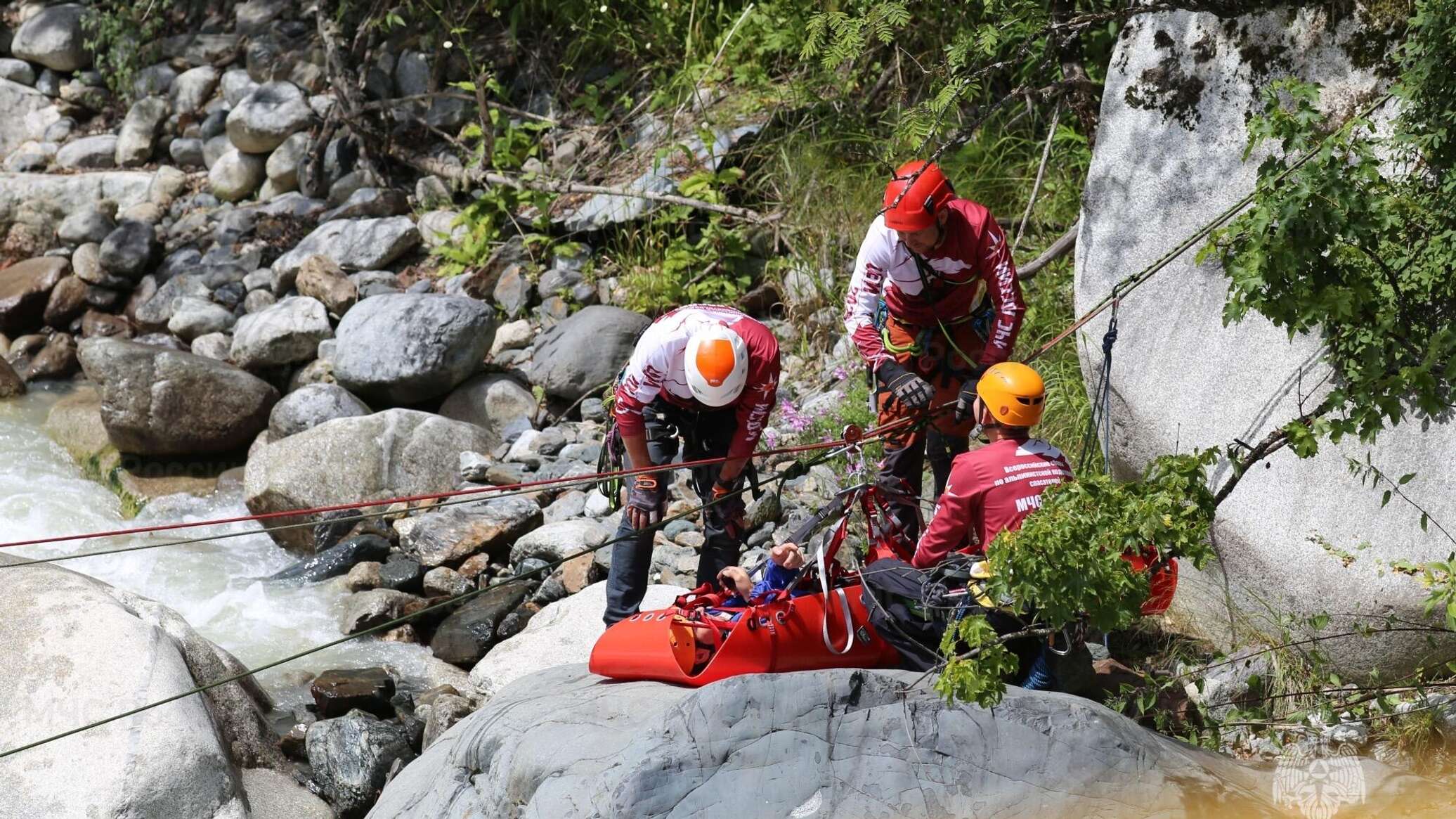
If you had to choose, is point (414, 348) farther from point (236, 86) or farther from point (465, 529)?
point (236, 86)

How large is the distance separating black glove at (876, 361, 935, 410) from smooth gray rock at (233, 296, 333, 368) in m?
5.54

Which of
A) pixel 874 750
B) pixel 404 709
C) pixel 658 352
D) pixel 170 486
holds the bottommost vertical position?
pixel 170 486

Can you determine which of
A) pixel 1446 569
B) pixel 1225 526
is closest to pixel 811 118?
pixel 1225 526

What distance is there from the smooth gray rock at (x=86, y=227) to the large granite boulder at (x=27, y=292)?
32cm

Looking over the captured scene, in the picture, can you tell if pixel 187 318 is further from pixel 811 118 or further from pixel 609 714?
pixel 609 714

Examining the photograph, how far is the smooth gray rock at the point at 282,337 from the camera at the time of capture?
29.3ft

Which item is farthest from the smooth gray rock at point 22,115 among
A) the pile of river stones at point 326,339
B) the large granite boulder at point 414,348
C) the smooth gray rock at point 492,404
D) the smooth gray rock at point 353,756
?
the smooth gray rock at point 353,756

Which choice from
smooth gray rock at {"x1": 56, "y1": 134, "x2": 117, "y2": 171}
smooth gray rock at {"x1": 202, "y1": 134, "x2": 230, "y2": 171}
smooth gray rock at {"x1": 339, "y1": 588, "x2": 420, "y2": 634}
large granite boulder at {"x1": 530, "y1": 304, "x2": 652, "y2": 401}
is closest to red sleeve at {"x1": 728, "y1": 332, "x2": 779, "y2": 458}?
smooth gray rock at {"x1": 339, "y1": 588, "x2": 420, "y2": 634}

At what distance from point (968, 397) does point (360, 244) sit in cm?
661

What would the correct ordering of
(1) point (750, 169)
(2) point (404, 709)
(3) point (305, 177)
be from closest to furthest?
(2) point (404, 709), (1) point (750, 169), (3) point (305, 177)

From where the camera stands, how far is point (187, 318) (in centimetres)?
973

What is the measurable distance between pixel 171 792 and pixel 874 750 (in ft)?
8.39

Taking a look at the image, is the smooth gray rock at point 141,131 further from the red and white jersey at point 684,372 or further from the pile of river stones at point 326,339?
the red and white jersey at point 684,372

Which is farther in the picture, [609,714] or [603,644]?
[603,644]
